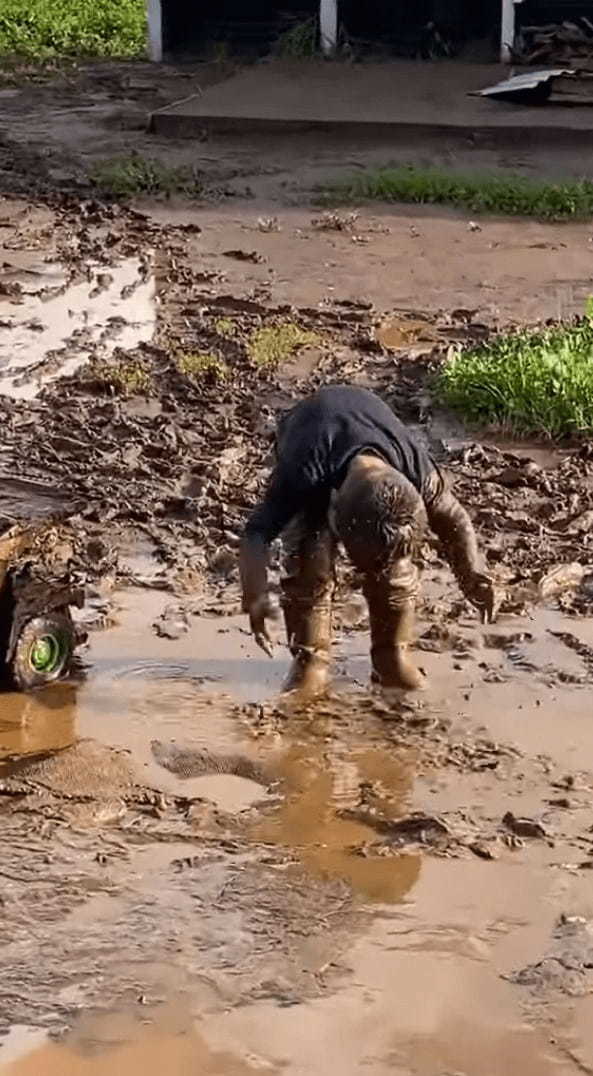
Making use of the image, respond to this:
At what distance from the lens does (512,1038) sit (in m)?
3.83

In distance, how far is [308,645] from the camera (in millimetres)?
5578

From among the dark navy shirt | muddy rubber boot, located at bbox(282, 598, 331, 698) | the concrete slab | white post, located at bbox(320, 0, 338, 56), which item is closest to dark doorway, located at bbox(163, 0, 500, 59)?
white post, located at bbox(320, 0, 338, 56)

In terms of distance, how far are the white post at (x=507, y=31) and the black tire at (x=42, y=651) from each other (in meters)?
14.1

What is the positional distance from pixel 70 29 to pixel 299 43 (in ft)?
14.3

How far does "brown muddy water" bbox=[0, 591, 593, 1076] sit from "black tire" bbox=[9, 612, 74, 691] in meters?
0.07

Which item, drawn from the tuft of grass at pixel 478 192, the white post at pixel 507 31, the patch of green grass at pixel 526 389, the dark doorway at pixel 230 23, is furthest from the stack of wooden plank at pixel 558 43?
the patch of green grass at pixel 526 389

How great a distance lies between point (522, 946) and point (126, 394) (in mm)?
4860

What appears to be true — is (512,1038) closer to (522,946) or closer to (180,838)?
(522,946)

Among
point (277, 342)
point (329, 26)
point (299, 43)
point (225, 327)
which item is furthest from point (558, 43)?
point (277, 342)

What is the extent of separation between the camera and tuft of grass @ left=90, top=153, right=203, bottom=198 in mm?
13578

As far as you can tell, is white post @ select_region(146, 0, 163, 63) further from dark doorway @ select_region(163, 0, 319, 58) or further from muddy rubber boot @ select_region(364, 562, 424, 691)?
muddy rubber boot @ select_region(364, 562, 424, 691)

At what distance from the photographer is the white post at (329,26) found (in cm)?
1916

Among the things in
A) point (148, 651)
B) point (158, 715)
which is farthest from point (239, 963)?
point (148, 651)

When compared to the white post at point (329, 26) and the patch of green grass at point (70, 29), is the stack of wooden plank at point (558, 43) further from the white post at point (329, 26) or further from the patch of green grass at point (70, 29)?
the patch of green grass at point (70, 29)
